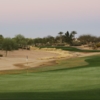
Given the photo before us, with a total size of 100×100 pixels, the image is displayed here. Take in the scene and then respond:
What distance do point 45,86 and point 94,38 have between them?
553 feet

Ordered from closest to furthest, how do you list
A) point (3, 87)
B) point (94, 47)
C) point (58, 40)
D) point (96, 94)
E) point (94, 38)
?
point (96, 94) → point (3, 87) → point (94, 47) → point (94, 38) → point (58, 40)

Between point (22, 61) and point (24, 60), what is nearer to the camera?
point (22, 61)

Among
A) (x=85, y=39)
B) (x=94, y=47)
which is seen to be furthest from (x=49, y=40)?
(x=94, y=47)

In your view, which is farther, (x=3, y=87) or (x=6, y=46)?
(x=6, y=46)

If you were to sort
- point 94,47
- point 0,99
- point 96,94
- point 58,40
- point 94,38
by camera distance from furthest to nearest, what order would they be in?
1. point 58,40
2. point 94,38
3. point 94,47
4. point 96,94
5. point 0,99

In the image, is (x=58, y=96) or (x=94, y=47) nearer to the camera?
(x=58, y=96)

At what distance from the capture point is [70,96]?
555 inches

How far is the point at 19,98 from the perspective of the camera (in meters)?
13.8

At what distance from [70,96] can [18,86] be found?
553cm

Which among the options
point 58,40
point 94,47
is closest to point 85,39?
point 58,40

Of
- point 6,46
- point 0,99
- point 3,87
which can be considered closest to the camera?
point 0,99

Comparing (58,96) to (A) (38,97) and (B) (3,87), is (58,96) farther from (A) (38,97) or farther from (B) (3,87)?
(B) (3,87)

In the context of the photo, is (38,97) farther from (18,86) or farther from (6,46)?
(6,46)

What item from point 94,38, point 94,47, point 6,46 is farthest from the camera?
point 94,38
